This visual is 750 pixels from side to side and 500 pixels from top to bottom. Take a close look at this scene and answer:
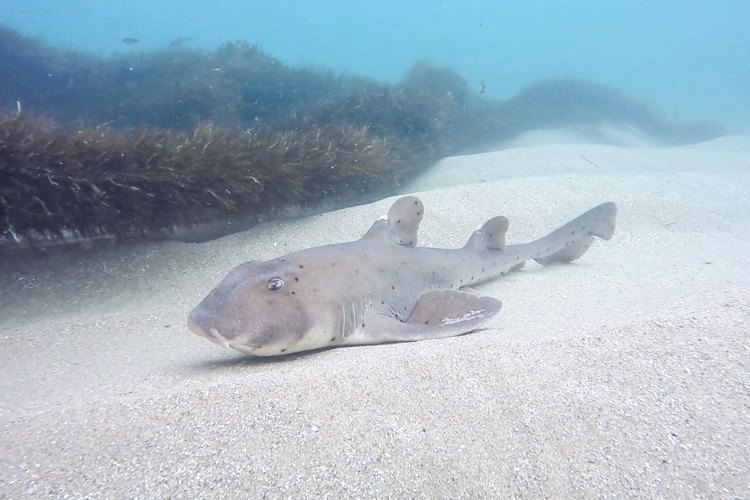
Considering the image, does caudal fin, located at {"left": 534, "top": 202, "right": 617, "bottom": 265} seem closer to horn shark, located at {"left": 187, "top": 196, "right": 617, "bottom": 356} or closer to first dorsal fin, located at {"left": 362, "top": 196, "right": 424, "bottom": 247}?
Result: horn shark, located at {"left": 187, "top": 196, "right": 617, "bottom": 356}

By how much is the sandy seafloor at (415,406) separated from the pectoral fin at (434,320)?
18 cm

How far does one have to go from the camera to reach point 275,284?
3582 millimetres

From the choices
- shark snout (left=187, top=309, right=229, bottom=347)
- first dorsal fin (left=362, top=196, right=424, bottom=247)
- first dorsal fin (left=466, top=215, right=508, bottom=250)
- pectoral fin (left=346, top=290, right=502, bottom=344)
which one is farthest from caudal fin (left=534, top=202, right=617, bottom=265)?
shark snout (left=187, top=309, right=229, bottom=347)

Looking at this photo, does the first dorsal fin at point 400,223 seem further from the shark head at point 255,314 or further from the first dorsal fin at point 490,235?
the shark head at point 255,314

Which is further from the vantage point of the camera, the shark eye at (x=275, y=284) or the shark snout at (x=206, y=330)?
the shark eye at (x=275, y=284)

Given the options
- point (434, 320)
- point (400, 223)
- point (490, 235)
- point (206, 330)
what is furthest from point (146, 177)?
point (490, 235)

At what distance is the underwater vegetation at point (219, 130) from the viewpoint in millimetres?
5727

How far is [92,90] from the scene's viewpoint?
52.3ft

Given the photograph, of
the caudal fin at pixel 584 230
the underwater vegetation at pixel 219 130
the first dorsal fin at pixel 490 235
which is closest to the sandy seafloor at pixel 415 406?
the first dorsal fin at pixel 490 235

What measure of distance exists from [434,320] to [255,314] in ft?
5.95

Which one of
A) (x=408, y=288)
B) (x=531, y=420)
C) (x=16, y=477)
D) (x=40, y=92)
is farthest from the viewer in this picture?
(x=40, y=92)

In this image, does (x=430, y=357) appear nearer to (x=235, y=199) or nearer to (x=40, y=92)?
(x=235, y=199)

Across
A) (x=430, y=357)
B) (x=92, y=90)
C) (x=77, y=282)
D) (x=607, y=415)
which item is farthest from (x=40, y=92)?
(x=607, y=415)

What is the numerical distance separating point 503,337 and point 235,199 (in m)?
4.97
